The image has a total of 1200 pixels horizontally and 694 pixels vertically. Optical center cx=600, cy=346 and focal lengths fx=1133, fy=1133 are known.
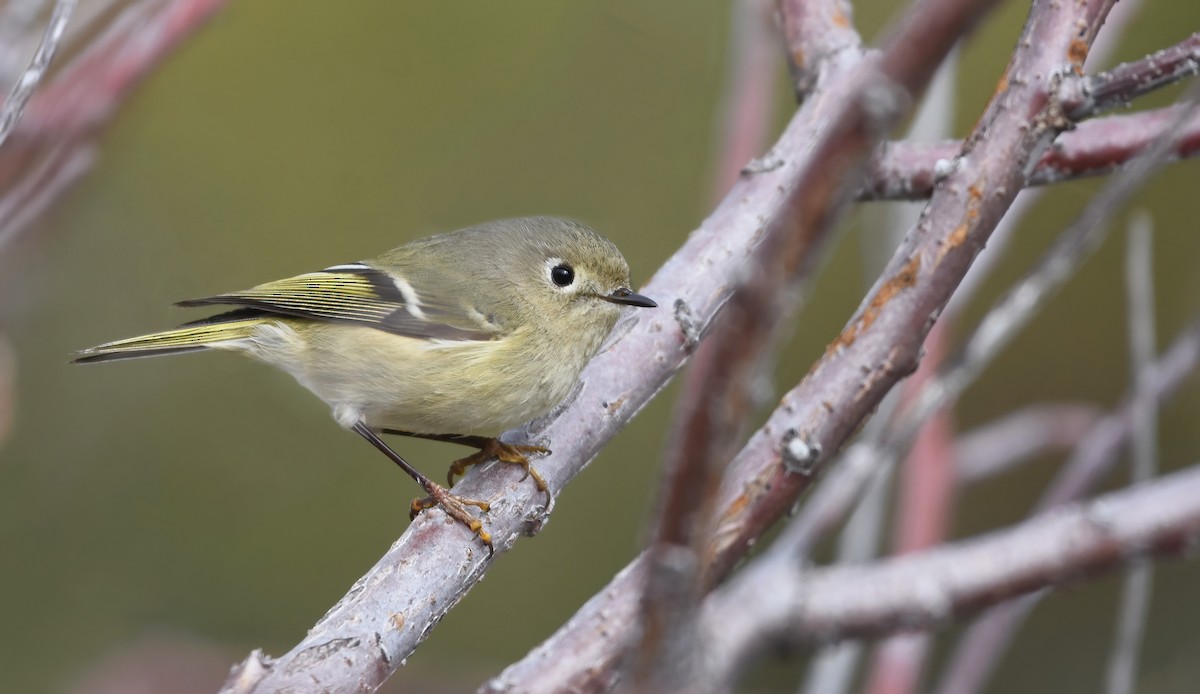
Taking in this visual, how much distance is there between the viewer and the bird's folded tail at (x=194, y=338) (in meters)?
1.81

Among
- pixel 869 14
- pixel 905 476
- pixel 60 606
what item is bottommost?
pixel 905 476

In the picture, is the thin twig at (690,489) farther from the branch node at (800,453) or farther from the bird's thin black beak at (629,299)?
the bird's thin black beak at (629,299)

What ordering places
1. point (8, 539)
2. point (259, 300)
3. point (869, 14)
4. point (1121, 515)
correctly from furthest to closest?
point (869, 14)
point (8, 539)
point (259, 300)
point (1121, 515)

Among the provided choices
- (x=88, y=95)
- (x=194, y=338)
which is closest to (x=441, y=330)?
(x=194, y=338)

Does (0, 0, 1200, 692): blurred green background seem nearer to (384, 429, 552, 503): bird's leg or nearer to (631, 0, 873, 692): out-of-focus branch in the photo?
(384, 429, 552, 503): bird's leg

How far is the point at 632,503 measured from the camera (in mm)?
3377

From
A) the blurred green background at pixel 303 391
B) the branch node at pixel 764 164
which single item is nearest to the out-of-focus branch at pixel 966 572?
the branch node at pixel 764 164

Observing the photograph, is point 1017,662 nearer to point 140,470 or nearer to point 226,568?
point 226,568

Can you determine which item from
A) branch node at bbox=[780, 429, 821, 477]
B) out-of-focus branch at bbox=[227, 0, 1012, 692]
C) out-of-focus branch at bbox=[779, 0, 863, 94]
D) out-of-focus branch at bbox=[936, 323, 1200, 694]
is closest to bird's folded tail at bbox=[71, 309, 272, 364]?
out-of-focus branch at bbox=[227, 0, 1012, 692]

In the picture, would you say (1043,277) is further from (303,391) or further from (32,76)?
(303,391)

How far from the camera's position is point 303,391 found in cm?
337

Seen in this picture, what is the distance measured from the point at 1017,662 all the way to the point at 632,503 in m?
A: 1.18

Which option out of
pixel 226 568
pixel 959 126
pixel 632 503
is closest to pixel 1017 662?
pixel 632 503

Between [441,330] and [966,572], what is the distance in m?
1.27
